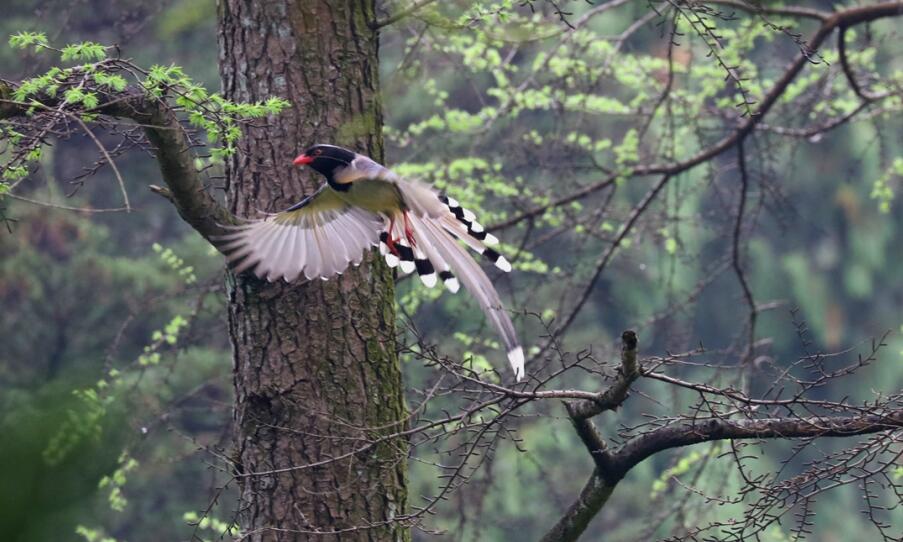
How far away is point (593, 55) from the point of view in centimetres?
564

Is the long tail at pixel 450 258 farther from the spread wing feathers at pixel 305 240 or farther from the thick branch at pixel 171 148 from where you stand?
the thick branch at pixel 171 148

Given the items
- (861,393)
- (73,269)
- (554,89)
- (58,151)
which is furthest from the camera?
(861,393)

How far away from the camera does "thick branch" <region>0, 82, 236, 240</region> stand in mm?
2473

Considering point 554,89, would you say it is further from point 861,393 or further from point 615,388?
point 861,393

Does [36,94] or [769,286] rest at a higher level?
[769,286]

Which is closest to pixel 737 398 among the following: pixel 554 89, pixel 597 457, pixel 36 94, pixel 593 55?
pixel 597 457

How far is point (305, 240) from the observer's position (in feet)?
10.2

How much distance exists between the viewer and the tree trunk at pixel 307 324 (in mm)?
2939

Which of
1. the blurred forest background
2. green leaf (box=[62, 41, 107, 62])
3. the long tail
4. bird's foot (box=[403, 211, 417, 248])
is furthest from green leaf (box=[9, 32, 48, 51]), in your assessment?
bird's foot (box=[403, 211, 417, 248])

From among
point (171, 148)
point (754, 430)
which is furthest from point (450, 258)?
point (754, 430)

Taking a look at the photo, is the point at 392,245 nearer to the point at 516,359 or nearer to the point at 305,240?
the point at 305,240

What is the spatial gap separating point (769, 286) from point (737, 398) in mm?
10958

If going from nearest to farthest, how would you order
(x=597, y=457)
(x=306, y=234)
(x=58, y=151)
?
(x=597, y=457) < (x=306, y=234) < (x=58, y=151)

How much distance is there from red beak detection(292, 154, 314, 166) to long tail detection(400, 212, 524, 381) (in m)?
0.40
